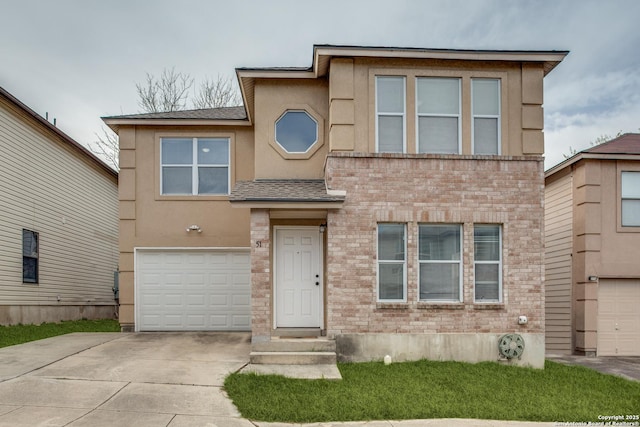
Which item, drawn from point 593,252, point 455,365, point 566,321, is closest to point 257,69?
point 455,365

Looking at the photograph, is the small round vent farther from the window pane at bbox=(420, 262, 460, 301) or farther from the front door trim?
the front door trim

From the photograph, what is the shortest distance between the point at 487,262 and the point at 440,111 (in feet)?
10.4

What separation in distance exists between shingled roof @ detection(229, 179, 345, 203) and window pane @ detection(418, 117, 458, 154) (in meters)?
2.13

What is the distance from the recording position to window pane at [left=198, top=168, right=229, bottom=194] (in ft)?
38.7

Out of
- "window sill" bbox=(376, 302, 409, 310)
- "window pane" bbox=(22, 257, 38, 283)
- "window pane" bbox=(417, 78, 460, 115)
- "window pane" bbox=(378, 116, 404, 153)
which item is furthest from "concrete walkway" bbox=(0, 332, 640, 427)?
"window pane" bbox=(417, 78, 460, 115)

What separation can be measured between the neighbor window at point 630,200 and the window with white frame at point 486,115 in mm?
4872

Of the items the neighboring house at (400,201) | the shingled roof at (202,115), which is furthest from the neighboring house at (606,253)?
the shingled roof at (202,115)

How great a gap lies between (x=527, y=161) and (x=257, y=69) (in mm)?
5862

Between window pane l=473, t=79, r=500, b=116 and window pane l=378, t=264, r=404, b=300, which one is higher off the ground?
window pane l=473, t=79, r=500, b=116

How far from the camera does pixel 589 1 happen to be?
45.0 ft

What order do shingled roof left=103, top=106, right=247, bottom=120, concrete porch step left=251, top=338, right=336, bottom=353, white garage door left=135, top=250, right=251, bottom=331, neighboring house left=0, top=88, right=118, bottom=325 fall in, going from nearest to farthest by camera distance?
1. concrete porch step left=251, top=338, right=336, bottom=353
2. shingled roof left=103, top=106, right=247, bottom=120
3. white garage door left=135, top=250, right=251, bottom=331
4. neighboring house left=0, top=88, right=118, bottom=325

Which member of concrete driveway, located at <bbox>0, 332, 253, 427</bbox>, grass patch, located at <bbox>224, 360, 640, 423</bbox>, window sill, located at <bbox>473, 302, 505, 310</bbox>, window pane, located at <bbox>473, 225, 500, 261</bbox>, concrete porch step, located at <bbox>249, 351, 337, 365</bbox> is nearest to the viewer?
concrete driveway, located at <bbox>0, 332, 253, 427</bbox>

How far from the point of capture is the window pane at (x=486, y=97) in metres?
9.39

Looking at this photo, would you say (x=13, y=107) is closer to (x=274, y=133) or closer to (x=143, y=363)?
(x=274, y=133)
